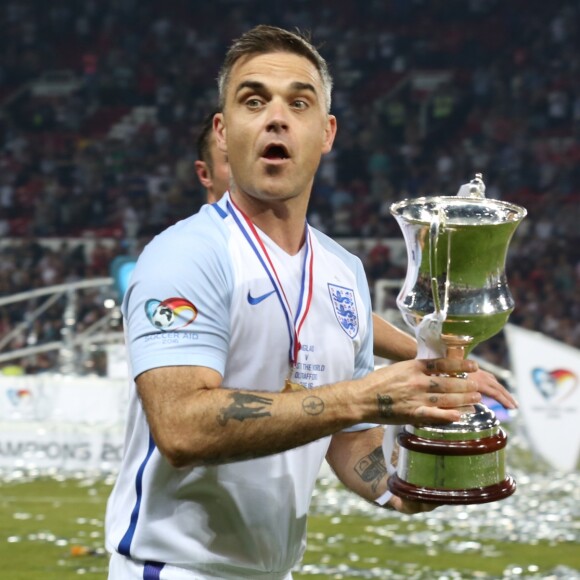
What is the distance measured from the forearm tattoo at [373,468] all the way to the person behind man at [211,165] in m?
2.64

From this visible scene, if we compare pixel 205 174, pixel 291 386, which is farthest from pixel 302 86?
pixel 205 174

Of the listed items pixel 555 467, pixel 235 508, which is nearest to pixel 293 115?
pixel 235 508

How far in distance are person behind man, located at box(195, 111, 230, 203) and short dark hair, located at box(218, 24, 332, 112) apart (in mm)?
2753

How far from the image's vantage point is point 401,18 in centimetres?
2262

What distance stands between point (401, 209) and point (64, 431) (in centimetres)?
802

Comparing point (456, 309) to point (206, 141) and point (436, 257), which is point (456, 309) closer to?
point (436, 257)

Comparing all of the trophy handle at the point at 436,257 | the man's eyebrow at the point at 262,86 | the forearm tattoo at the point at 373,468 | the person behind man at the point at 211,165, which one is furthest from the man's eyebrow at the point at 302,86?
the person behind man at the point at 211,165

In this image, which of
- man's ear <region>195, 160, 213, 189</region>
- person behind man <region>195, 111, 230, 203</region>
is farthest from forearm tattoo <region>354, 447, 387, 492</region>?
man's ear <region>195, 160, 213, 189</region>

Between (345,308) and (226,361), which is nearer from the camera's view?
(226,361)

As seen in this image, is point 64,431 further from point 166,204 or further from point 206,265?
point 166,204

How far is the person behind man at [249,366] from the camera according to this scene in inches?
104

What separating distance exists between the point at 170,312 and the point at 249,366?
30 centimetres

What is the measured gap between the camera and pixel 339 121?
840 inches

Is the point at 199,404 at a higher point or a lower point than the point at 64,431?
higher
